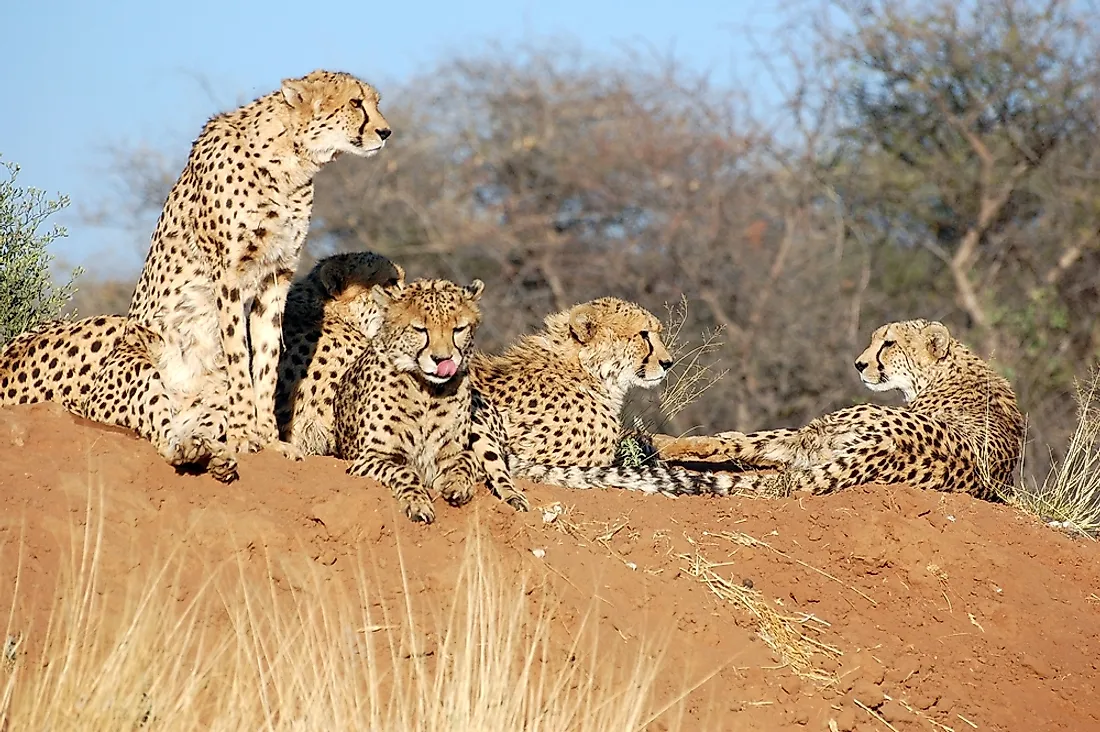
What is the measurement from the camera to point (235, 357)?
5027 millimetres

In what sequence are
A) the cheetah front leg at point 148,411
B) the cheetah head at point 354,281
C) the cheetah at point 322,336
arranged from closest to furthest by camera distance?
the cheetah front leg at point 148,411 → the cheetah at point 322,336 → the cheetah head at point 354,281

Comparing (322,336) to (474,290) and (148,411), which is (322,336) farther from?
(148,411)

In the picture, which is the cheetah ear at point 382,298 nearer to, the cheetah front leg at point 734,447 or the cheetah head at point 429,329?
the cheetah head at point 429,329

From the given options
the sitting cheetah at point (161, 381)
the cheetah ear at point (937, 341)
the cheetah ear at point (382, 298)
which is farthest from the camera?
the cheetah ear at point (937, 341)

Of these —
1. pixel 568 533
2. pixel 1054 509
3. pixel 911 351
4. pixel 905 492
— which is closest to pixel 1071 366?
pixel 911 351

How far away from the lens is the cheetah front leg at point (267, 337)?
5137 mm

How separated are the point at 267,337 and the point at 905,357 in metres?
3.08

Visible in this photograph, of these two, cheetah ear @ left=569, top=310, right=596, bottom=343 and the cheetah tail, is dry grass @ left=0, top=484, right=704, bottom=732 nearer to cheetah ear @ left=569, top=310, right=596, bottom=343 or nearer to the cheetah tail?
the cheetah tail

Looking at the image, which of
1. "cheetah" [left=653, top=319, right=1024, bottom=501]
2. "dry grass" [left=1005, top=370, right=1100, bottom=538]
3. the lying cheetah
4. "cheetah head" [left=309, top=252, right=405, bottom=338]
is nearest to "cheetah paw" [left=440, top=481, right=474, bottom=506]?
the lying cheetah

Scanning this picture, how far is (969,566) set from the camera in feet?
16.3

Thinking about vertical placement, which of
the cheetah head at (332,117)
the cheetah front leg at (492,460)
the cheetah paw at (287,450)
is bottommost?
the cheetah front leg at (492,460)

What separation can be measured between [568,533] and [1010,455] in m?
2.38

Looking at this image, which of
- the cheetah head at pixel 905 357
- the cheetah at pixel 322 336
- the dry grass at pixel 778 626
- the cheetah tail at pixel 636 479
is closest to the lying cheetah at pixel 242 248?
the cheetah at pixel 322 336

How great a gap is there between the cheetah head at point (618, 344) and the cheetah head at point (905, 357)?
1161 millimetres
